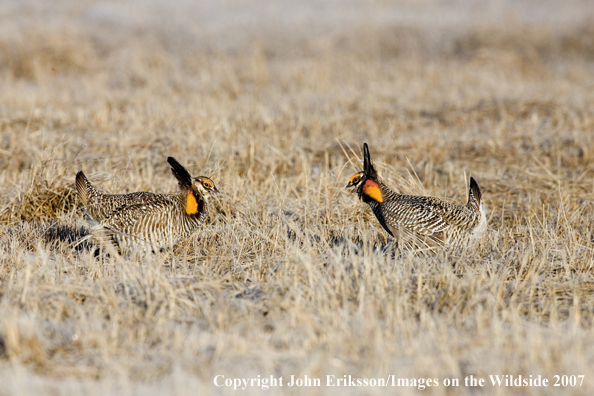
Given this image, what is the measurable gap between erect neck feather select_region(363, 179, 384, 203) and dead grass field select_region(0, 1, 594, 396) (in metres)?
0.30

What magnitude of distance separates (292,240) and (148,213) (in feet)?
3.12

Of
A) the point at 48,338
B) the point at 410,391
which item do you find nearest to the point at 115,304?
the point at 48,338

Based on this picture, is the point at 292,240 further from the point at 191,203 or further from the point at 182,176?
the point at 182,176

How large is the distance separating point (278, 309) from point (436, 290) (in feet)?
2.71

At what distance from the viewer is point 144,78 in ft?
34.4

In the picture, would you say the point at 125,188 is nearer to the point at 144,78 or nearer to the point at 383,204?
the point at 383,204

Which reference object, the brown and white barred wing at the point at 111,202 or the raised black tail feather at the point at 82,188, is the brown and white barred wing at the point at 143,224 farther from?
the raised black tail feather at the point at 82,188

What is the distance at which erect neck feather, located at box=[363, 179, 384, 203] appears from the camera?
175 inches

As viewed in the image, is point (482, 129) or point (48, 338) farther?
point (482, 129)

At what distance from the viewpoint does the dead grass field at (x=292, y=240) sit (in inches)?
106

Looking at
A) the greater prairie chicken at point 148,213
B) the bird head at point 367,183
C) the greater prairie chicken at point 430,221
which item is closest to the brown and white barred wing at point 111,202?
the greater prairie chicken at point 148,213

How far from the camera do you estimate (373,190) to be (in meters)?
4.47

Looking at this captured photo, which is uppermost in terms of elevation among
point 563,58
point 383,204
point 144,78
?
point 563,58

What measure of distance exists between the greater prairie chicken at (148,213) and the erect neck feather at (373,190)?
3.43 feet
